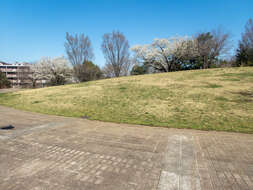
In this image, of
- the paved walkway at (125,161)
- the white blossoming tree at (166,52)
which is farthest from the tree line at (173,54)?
the paved walkway at (125,161)

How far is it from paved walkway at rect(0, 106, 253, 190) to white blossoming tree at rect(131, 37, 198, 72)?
95.0 ft

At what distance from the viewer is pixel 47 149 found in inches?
145

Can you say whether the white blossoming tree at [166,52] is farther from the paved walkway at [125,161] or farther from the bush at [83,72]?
the paved walkway at [125,161]

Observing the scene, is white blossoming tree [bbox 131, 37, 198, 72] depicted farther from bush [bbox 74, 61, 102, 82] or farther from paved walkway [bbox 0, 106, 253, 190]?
paved walkway [bbox 0, 106, 253, 190]

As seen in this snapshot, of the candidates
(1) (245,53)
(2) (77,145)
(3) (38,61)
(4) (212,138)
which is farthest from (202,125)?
(3) (38,61)

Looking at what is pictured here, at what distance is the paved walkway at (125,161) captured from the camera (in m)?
2.37

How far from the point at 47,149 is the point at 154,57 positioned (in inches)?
1248

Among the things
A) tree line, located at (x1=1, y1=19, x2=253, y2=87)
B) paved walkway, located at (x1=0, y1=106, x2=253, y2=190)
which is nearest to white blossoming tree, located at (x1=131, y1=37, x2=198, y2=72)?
tree line, located at (x1=1, y1=19, x2=253, y2=87)

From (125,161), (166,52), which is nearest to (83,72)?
(166,52)

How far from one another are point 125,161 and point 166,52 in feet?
103

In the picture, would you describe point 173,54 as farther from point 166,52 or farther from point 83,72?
point 83,72

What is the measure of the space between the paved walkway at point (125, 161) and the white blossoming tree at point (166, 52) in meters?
29.0

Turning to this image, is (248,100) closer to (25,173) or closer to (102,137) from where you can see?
(102,137)

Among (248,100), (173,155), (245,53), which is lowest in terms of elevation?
(173,155)
